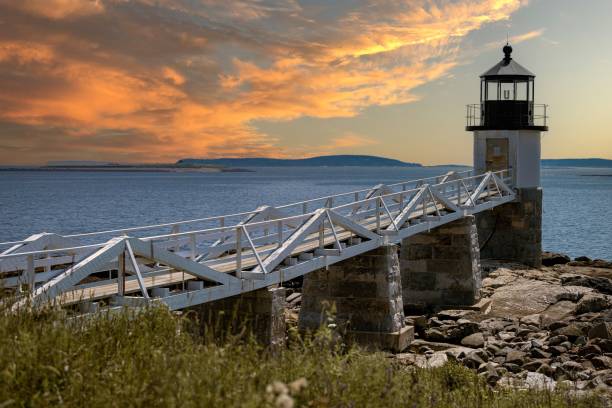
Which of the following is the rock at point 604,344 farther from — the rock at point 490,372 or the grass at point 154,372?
the grass at point 154,372

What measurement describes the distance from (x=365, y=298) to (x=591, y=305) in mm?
7606

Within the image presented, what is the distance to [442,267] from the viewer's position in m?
22.5

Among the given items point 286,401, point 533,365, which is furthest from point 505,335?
point 286,401

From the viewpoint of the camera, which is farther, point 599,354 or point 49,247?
point 599,354

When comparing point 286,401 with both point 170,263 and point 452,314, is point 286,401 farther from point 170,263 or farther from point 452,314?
point 452,314

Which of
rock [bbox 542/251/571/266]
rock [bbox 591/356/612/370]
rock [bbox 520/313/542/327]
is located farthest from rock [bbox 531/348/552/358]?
rock [bbox 542/251/571/266]

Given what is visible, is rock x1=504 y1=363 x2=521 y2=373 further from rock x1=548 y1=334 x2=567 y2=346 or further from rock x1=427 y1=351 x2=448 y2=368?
rock x1=548 y1=334 x2=567 y2=346

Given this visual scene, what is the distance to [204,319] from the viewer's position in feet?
44.2

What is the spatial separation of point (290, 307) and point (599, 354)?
9774 mm

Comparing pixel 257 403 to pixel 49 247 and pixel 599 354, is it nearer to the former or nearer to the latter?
pixel 49 247

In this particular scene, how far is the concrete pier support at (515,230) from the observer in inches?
1219

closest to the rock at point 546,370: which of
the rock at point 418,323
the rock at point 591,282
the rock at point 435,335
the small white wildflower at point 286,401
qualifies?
the rock at point 435,335

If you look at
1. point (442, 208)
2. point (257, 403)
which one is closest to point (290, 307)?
point (442, 208)

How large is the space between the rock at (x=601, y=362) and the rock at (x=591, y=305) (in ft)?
17.4
